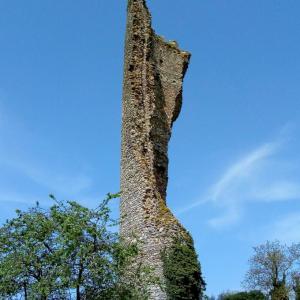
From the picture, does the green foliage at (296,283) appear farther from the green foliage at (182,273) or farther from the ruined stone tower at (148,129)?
the green foliage at (182,273)

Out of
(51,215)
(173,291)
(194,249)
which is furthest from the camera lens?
(194,249)

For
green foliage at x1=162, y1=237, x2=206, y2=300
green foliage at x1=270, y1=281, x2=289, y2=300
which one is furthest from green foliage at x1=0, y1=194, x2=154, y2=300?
green foliage at x1=270, y1=281, x2=289, y2=300

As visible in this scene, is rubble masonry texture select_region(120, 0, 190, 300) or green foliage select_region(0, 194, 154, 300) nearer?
green foliage select_region(0, 194, 154, 300)

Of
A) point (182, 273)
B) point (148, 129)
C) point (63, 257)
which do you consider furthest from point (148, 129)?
point (63, 257)

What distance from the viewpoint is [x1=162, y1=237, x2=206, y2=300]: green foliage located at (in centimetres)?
1788

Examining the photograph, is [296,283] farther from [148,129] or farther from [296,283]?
[148,129]

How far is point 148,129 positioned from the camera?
2166 cm

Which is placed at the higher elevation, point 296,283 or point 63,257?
point 296,283

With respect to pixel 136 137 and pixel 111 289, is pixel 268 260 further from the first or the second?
pixel 111 289

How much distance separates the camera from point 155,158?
21.5 meters

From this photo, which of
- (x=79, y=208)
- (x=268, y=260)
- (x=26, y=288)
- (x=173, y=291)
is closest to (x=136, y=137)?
(x=173, y=291)

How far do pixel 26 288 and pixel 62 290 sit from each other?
926 millimetres

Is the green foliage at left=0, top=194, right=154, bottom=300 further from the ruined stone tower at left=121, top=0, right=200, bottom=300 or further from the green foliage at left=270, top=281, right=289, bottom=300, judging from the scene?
the green foliage at left=270, top=281, right=289, bottom=300

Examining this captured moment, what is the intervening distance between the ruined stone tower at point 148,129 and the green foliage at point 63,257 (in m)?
4.43
